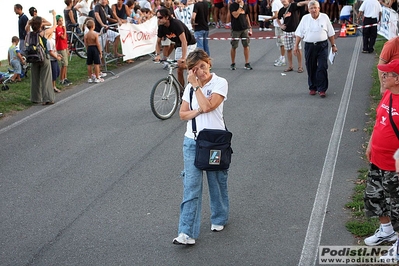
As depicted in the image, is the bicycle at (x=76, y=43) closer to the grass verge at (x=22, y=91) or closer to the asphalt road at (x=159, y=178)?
the grass verge at (x=22, y=91)

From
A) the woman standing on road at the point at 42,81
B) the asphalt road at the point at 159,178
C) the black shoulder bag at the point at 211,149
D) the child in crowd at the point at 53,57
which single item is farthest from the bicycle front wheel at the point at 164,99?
the black shoulder bag at the point at 211,149

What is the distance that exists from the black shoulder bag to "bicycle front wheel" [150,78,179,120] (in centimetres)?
532

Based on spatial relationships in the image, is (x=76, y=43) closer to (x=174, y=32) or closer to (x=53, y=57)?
(x=53, y=57)

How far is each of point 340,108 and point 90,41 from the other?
652cm

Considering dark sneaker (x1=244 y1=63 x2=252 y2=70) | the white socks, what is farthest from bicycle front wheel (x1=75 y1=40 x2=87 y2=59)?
the white socks

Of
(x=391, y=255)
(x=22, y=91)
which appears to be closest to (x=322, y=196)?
(x=391, y=255)

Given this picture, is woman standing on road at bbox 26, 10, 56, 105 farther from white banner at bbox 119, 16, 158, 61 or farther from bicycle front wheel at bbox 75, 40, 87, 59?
bicycle front wheel at bbox 75, 40, 87, 59

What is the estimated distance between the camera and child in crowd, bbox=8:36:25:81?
1539cm

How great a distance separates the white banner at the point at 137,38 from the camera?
58.7ft

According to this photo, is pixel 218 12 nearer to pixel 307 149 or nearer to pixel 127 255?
pixel 307 149

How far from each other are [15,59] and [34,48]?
267 centimetres

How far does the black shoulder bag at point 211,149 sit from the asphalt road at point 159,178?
848 mm

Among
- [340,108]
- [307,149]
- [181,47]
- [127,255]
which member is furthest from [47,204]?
[340,108]

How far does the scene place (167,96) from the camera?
38.5 ft
